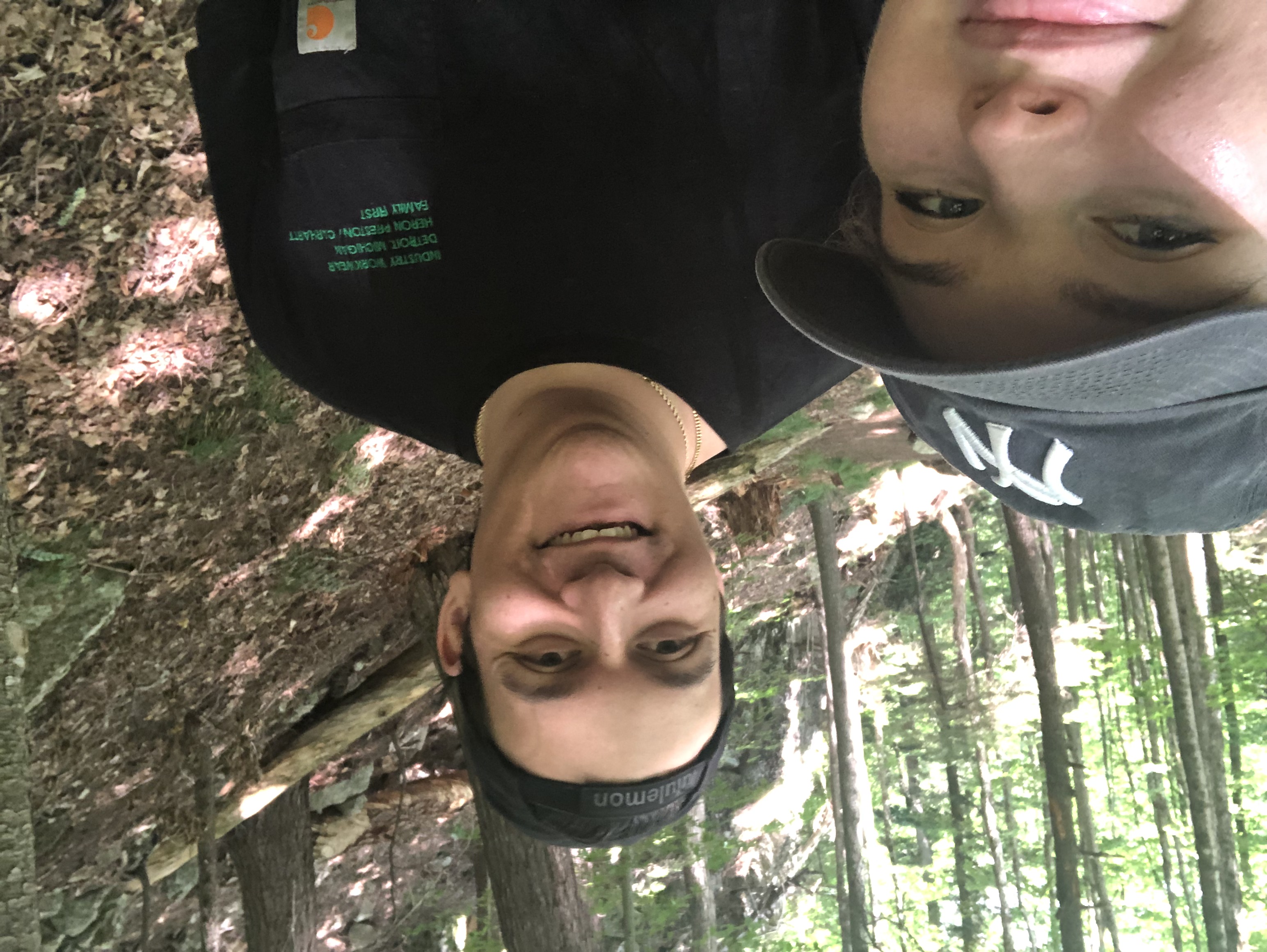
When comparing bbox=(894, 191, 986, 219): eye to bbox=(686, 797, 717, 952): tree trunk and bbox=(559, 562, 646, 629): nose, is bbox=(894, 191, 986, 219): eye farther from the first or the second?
bbox=(686, 797, 717, 952): tree trunk

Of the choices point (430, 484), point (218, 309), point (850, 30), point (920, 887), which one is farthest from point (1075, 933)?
point (920, 887)

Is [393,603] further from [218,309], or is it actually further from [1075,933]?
[1075,933]

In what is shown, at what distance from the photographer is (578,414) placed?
2.30m

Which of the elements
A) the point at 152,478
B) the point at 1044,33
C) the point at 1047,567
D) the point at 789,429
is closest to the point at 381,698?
the point at 152,478

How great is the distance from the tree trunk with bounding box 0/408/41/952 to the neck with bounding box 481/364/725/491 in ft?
4.19

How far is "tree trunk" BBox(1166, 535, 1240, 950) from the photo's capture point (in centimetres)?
429

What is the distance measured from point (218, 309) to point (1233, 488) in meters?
3.61

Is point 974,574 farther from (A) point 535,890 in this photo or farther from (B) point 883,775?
(A) point 535,890

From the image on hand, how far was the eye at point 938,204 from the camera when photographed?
1.61m

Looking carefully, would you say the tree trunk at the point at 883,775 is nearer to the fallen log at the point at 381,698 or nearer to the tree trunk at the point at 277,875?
the fallen log at the point at 381,698

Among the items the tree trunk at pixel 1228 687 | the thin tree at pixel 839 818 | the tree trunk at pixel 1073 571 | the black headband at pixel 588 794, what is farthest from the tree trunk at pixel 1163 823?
the black headband at pixel 588 794

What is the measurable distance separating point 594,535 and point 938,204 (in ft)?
3.73

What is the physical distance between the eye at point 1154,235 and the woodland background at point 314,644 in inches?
105

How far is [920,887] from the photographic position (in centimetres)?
1180
